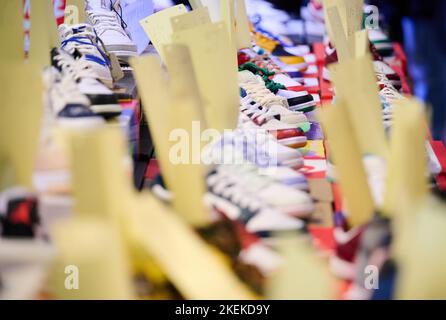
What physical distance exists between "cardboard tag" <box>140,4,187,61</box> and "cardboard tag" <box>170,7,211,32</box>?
13 cm

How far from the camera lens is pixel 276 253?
964mm

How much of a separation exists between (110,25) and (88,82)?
56 cm

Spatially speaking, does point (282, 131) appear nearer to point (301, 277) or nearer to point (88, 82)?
point (88, 82)

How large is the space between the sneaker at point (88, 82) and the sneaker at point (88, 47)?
22 mm

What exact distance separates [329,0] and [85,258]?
1.16 m

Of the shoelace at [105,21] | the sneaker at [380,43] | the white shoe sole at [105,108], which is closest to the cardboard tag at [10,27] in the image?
the white shoe sole at [105,108]

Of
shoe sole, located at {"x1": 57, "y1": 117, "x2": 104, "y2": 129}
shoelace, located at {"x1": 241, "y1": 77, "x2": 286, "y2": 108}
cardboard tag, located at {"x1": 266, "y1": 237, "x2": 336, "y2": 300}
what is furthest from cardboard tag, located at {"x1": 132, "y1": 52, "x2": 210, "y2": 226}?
shoelace, located at {"x1": 241, "y1": 77, "x2": 286, "y2": 108}

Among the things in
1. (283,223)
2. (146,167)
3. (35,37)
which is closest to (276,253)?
(283,223)

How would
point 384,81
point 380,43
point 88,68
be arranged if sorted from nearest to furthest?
point 88,68, point 384,81, point 380,43

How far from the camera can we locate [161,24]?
1.53 meters

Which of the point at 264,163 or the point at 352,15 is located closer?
the point at 264,163

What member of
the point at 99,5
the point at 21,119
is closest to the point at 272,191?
the point at 21,119

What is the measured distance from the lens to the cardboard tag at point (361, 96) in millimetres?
1061

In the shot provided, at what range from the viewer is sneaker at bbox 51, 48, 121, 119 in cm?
128
